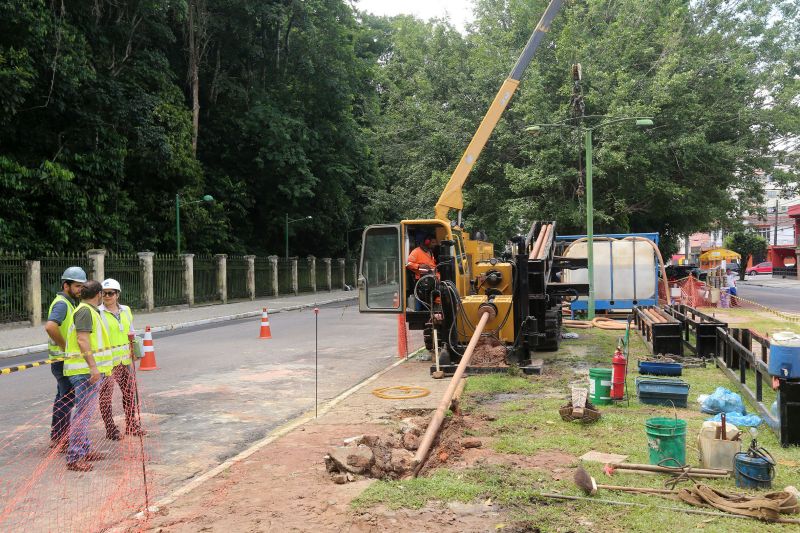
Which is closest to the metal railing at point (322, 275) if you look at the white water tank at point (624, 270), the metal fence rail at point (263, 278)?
the metal fence rail at point (263, 278)

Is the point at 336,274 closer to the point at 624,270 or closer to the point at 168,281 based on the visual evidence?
the point at 168,281

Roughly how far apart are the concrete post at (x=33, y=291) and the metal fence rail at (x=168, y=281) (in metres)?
6.35

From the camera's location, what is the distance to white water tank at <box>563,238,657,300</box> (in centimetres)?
1928

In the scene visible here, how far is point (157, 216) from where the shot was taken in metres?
31.6

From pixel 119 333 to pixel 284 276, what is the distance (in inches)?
1292

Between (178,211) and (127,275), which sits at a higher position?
(178,211)

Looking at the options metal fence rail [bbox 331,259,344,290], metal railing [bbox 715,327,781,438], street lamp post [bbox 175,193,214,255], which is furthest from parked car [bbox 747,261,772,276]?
metal railing [bbox 715,327,781,438]

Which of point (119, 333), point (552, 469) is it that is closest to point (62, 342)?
point (119, 333)

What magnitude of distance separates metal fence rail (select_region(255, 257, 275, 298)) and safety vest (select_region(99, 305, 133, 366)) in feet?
96.2

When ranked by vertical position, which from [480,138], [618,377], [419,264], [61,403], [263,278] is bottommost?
[618,377]

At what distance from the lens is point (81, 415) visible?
20.1 feet

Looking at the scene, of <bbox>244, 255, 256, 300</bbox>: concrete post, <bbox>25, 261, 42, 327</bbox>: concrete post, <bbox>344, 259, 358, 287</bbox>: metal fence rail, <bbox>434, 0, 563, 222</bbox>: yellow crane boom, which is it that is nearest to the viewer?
<bbox>434, 0, 563, 222</bbox>: yellow crane boom

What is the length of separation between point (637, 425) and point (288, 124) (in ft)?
103

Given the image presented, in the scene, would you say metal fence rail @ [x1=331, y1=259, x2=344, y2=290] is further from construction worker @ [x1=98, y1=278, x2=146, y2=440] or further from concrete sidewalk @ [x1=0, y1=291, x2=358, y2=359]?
construction worker @ [x1=98, y1=278, x2=146, y2=440]
